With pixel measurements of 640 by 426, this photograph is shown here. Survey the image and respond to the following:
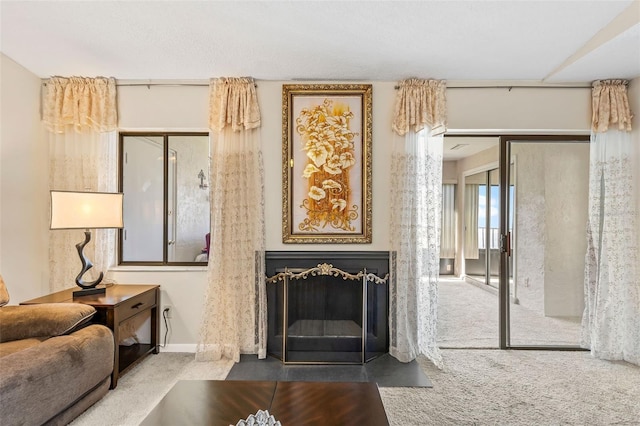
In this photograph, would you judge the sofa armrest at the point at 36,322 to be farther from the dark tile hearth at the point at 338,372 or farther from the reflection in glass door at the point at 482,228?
the reflection in glass door at the point at 482,228

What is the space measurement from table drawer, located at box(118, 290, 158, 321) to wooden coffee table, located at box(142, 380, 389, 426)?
44.0 inches

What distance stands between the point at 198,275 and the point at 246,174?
1117 mm

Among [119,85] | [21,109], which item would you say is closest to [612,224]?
[119,85]

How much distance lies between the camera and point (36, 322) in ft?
6.97

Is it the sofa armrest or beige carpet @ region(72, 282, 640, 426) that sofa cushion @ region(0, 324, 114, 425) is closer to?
the sofa armrest

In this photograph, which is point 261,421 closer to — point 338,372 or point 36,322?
point 338,372

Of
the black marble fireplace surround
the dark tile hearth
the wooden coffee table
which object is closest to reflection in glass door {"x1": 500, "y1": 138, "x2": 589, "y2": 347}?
the dark tile hearth

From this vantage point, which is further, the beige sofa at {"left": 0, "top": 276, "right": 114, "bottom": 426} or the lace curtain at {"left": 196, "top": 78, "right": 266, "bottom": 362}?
the lace curtain at {"left": 196, "top": 78, "right": 266, "bottom": 362}

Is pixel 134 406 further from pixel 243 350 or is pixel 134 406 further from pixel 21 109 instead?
pixel 21 109

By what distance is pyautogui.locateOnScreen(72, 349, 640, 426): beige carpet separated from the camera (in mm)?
2113

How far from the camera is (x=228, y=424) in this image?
4.49ft

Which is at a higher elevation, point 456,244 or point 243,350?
point 456,244

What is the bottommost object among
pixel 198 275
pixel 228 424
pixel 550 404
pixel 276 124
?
pixel 550 404

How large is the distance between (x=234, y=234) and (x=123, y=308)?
1.04 m
